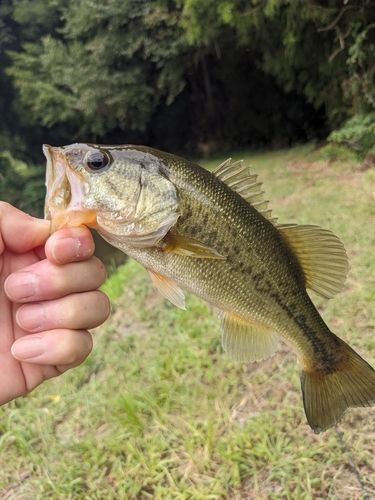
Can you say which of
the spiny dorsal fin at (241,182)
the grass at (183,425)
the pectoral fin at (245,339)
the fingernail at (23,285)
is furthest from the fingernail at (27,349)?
the grass at (183,425)

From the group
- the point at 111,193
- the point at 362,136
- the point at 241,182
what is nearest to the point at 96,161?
the point at 111,193

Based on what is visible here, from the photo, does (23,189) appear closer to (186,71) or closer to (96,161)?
(186,71)

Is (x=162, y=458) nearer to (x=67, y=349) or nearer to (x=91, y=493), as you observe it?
(x=91, y=493)

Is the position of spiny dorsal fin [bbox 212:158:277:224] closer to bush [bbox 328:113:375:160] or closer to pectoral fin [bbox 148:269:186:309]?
pectoral fin [bbox 148:269:186:309]

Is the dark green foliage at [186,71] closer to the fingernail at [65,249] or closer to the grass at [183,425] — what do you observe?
the grass at [183,425]

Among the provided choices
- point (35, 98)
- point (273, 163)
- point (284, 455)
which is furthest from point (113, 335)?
point (35, 98)

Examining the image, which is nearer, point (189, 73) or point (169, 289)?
point (169, 289)

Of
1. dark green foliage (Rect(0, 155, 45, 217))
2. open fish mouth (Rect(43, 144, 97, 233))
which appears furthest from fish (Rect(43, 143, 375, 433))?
dark green foliage (Rect(0, 155, 45, 217))
